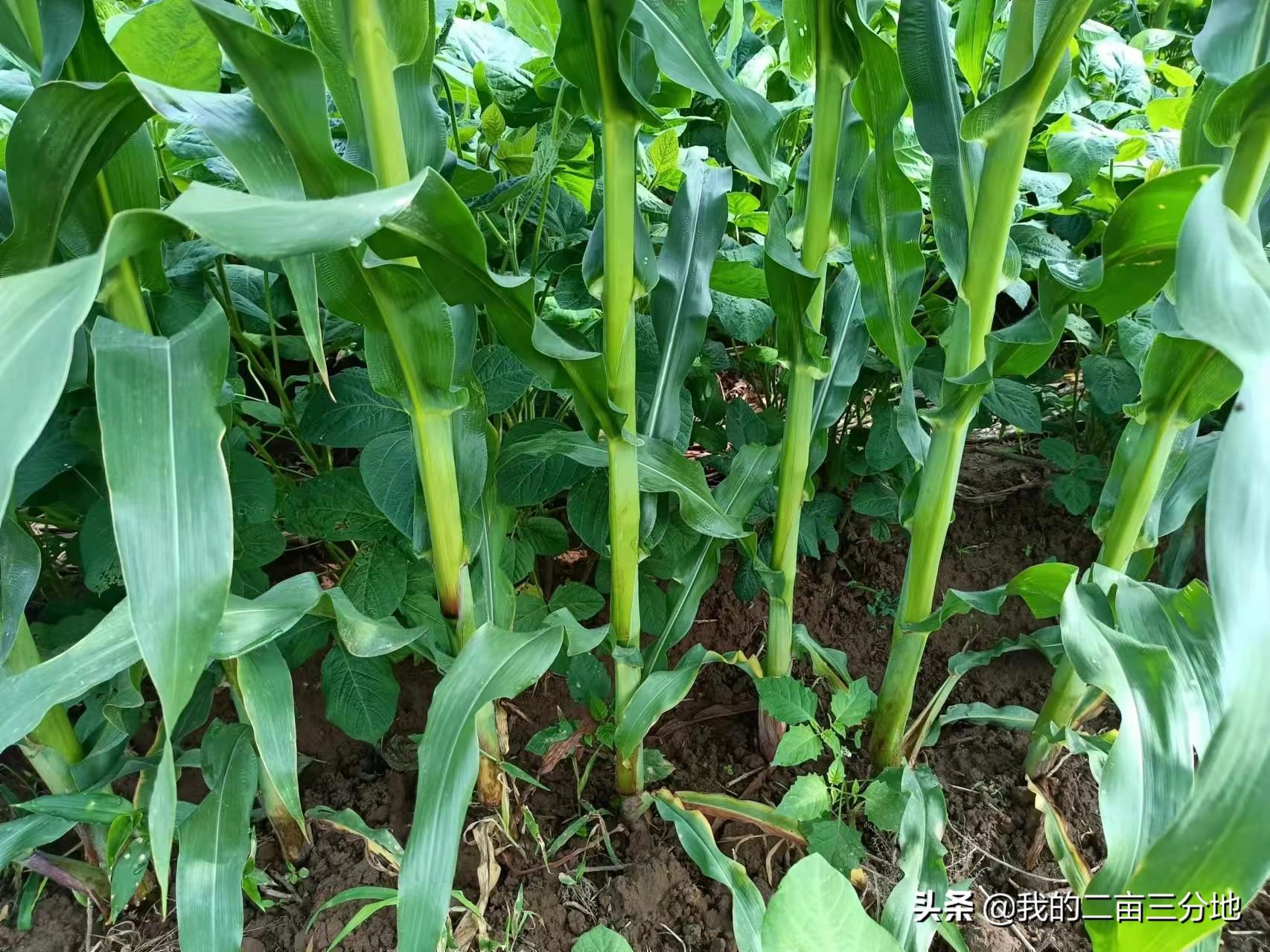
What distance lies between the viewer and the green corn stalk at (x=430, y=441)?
1.74 feet

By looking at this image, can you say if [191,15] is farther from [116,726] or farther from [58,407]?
[116,726]

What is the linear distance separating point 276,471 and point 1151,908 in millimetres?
954

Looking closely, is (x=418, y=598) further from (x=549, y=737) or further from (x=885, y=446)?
(x=885, y=446)

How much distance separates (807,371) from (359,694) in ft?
1.96

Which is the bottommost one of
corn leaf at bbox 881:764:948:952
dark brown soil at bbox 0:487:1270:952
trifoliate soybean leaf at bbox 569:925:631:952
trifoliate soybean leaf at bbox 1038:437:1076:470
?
dark brown soil at bbox 0:487:1270:952

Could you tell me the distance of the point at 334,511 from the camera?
0.85 metres

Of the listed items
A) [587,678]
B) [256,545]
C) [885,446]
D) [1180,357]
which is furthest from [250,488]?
[1180,357]

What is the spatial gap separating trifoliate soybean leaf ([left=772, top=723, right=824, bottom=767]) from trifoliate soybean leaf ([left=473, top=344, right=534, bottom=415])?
0.47 m

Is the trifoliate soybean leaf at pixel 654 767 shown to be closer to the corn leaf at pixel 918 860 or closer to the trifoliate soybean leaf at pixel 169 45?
the corn leaf at pixel 918 860

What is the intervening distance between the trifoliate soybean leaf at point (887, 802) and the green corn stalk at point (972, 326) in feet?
0.27

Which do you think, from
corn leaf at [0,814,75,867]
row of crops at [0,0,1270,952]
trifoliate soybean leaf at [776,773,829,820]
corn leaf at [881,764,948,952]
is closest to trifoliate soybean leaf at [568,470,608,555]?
row of crops at [0,0,1270,952]

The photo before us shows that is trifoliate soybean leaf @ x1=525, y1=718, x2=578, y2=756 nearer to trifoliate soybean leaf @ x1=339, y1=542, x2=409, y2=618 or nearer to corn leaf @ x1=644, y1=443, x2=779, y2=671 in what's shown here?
corn leaf @ x1=644, y1=443, x2=779, y2=671

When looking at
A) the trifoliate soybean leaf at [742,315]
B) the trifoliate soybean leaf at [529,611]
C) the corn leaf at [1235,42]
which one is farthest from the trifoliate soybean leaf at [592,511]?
the corn leaf at [1235,42]

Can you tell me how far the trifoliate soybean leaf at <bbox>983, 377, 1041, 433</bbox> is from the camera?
1.00 m
